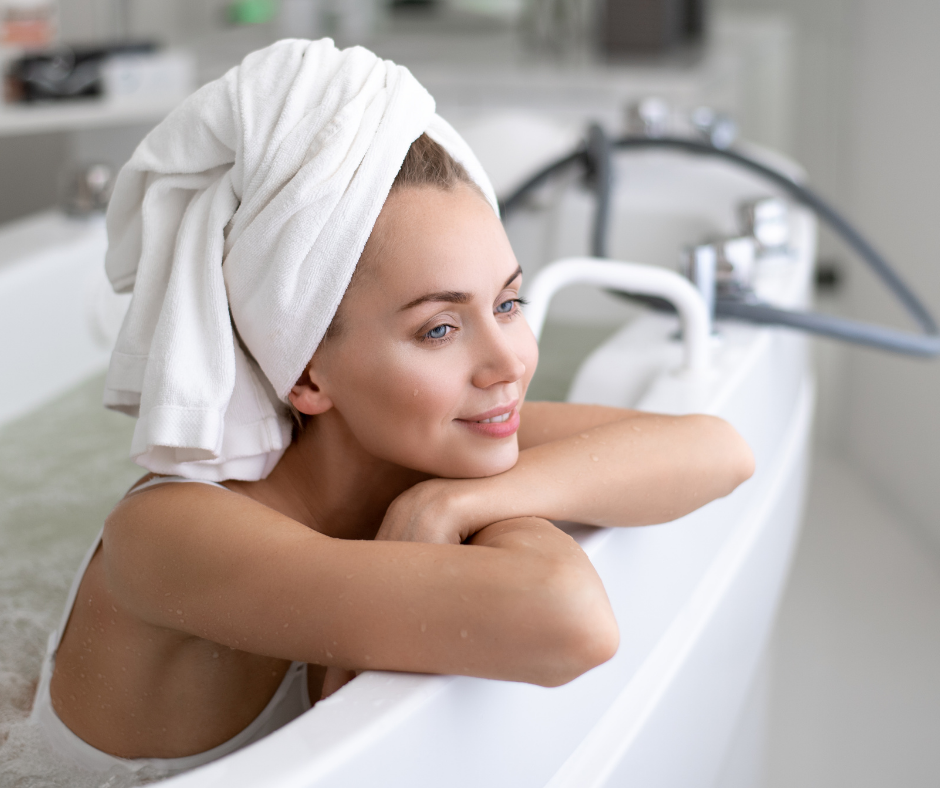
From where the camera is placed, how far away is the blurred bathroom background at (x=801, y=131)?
1.77 meters

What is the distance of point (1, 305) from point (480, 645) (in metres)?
1.21

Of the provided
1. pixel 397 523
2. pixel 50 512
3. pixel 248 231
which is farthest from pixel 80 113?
pixel 397 523

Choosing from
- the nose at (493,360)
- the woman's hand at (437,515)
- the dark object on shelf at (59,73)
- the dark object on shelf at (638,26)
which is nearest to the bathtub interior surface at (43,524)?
the woman's hand at (437,515)

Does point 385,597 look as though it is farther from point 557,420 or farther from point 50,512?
point 50,512

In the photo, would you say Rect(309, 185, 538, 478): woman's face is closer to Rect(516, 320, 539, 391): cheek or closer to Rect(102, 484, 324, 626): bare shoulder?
Rect(516, 320, 539, 391): cheek

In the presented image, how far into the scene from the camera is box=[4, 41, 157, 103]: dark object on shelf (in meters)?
1.94

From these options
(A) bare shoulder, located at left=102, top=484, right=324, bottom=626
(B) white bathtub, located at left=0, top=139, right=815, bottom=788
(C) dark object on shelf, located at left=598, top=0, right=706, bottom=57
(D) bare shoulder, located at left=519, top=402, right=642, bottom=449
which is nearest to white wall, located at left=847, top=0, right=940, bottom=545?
(B) white bathtub, located at left=0, top=139, right=815, bottom=788

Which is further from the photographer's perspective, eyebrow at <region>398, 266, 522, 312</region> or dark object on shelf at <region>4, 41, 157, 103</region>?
dark object on shelf at <region>4, 41, 157, 103</region>

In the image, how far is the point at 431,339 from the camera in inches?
30.9

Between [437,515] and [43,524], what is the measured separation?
0.90 meters

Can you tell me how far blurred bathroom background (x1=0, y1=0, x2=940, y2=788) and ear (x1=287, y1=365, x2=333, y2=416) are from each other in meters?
0.79

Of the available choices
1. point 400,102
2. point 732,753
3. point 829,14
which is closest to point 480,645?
point 400,102

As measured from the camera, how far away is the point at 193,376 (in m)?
0.76

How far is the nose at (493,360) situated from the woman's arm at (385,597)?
12cm
